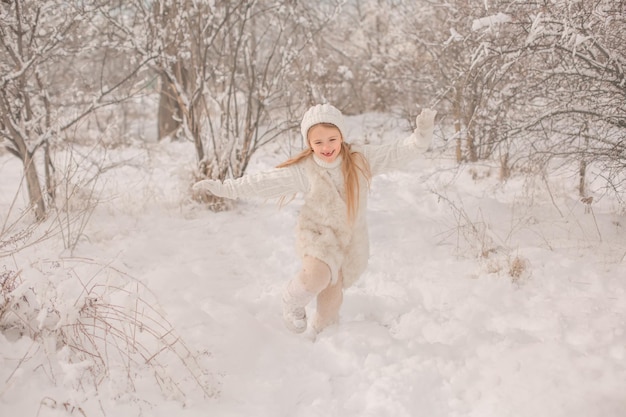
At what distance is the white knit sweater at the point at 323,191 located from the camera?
258 centimetres

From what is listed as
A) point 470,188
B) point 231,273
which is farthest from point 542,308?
point 470,188

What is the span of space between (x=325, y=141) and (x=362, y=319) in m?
1.14

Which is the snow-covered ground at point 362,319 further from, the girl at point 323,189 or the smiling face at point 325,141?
the smiling face at point 325,141

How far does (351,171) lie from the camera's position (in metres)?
2.57

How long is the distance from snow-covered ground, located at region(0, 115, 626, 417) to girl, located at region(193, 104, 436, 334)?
343mm

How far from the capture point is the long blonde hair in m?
2.58

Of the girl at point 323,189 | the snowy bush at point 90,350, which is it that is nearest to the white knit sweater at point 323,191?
the girl at point 323,189

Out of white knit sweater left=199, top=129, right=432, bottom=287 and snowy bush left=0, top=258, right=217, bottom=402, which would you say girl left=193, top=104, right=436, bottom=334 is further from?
snowy bush left=0, top=258, right=217, bottom=402

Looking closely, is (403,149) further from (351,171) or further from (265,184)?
(265,184)

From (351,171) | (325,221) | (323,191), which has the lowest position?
(325,221)

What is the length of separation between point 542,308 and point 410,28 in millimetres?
5754

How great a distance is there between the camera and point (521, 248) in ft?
11.4

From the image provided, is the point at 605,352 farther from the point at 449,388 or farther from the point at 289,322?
the point at 289,322

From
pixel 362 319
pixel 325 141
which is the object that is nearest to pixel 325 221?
pixel 325 141
